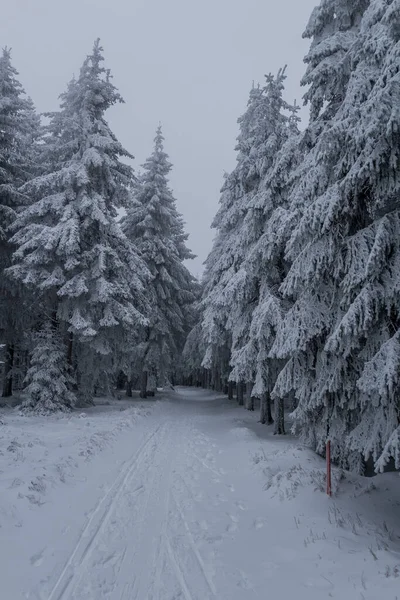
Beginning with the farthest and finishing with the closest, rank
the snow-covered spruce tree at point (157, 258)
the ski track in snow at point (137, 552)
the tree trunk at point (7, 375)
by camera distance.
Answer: the snow-covered spruce tree at point (157, 258), the tree trunk at point (7, 375), the ski track in snow at point (137, 552)

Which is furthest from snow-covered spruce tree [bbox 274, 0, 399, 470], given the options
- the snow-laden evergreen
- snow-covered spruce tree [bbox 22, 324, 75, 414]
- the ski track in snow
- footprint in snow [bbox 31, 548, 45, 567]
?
snow-covered spruce tree [bbox 22, 324, 75, 414]

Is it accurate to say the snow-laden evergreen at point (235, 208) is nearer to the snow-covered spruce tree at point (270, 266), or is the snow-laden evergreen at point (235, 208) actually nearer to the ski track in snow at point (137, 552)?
the snow-covered spruce tree at point (270, 266)

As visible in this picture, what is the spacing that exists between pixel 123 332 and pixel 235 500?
11.2 m

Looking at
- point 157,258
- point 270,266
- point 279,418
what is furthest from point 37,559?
point 157,258

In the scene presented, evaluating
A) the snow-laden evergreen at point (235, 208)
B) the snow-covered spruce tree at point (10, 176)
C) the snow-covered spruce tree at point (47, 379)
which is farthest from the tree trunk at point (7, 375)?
the snow-laden evergreen at point (235, 208)

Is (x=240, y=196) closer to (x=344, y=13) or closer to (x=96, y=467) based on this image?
(x=344, y=13)

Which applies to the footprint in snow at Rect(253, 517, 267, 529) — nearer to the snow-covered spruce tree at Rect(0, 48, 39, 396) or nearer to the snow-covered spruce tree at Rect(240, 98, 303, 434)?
the snow-covered spruce tree at Rect(240, 98, 303, 434)

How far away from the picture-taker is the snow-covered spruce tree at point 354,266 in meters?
5.80

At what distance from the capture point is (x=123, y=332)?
17234 millimetres

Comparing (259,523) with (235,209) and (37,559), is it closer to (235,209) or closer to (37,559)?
(37,559)

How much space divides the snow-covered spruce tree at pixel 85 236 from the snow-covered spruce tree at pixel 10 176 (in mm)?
945

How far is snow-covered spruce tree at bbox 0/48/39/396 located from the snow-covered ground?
8.97m

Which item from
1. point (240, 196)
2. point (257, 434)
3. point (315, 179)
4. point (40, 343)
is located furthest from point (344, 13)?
point (40, 343)

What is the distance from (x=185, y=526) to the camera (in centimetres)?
566
